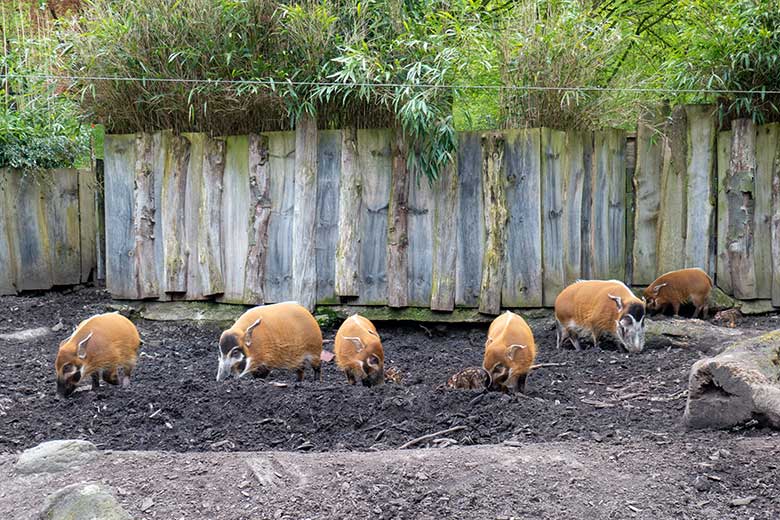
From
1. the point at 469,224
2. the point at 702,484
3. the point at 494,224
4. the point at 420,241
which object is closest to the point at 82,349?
the point at 420,241

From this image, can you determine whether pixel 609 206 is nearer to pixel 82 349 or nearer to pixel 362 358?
pixel 362 358

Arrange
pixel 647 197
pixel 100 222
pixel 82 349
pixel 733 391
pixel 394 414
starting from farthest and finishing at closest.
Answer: pixel 100 222
pixel 647 197
pixel 82 349
pixel 394 414
pixel 733 391

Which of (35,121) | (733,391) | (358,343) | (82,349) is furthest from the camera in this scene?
(35,121)

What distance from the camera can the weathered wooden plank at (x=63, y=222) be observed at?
1100cm

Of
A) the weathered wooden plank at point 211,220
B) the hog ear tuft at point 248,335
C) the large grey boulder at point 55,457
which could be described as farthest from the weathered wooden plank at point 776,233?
the large grey boulder at point 55,457

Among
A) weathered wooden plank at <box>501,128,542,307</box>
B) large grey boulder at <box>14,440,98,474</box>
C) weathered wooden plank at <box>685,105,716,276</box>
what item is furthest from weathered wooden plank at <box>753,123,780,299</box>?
large grey boulder at <box>14,440,98,474</box>

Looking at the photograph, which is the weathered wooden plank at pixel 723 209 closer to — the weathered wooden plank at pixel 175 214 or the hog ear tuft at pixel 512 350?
the hog ear tuft at pixel 512 350

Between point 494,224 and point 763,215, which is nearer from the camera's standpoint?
point 494,224

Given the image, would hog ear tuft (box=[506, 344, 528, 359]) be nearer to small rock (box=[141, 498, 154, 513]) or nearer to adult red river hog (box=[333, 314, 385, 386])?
adult red river hog (box=[333, 314, 385, 386])

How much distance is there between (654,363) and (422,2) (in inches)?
168

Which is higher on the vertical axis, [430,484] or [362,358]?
[362,358]

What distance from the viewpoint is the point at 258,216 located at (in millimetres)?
8688

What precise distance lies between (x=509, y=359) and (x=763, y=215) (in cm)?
404

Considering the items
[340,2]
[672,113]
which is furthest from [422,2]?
[672,113]
